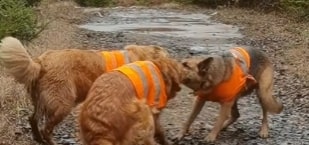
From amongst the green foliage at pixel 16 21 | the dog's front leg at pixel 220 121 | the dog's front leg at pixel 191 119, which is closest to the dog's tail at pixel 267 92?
the dog's front leg at pixel 220 121

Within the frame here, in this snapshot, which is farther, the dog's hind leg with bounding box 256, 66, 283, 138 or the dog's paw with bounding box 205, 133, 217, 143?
the dog's hind leg with bounding box 256, 66, 283, 138

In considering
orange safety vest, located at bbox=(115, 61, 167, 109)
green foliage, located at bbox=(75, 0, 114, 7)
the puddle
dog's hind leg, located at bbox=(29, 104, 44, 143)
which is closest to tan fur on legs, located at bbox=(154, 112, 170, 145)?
orange safety vest, located at bbox=(115, 61, 167, 109)

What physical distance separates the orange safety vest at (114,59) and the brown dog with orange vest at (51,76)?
6 cm

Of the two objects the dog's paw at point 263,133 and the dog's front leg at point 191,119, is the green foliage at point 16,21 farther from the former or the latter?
the dog's paw at point 263,133

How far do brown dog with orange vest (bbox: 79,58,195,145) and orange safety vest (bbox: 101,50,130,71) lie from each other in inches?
35.6

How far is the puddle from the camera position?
18458 millimetres

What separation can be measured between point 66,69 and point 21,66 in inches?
20.6

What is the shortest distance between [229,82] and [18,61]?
9.02 ft

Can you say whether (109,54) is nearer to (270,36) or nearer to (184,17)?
(270,36)

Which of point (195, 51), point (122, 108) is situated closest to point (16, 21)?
point (195, 51)

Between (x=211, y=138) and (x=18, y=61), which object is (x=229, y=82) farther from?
(x=18, y=61)

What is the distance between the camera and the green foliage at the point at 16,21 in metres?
12.7

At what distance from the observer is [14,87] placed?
8.98 metres

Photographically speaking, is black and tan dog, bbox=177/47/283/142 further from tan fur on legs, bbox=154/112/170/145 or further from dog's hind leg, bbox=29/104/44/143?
dog's hind leg, bbox=29/104/44/143
